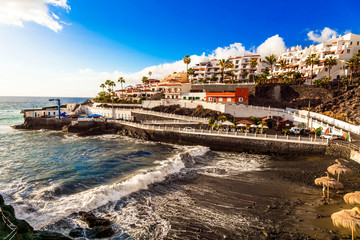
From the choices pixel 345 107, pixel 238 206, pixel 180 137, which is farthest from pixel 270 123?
pixel 238 206

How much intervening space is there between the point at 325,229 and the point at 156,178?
1391 centimetres

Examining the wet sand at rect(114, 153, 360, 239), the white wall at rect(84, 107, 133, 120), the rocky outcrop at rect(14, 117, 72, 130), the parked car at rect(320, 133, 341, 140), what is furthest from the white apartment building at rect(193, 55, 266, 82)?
the wet sand at rect(114, 153, 360, 239)

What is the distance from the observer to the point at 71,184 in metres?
18.8

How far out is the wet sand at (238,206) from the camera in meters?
11.4

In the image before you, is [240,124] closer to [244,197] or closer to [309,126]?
[309,126]

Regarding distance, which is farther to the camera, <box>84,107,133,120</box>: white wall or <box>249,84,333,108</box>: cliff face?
<box>84,107,133,120</box>: white wall

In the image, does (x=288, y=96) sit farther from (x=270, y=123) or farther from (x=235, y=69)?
(x=235, y=69)

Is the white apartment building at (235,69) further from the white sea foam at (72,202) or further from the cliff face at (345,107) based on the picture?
the white sea foam at (72,202)

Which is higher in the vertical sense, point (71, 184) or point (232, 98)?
point (232, 98)

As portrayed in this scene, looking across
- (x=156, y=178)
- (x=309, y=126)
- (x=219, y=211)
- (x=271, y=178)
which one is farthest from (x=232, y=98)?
(x=219, y=211)

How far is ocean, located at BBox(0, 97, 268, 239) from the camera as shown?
1259cm

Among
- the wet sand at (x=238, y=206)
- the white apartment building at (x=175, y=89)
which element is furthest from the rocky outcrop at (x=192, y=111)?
the wet sand at (x=238, y=206)

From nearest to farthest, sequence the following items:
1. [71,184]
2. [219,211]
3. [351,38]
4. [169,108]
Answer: [219,211] < [71,184] < [169,108] < [351,38]

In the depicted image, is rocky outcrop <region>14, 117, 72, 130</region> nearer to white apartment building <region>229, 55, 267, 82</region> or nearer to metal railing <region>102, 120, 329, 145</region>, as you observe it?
metal railing <region>102, 120, 329, 145</region>
